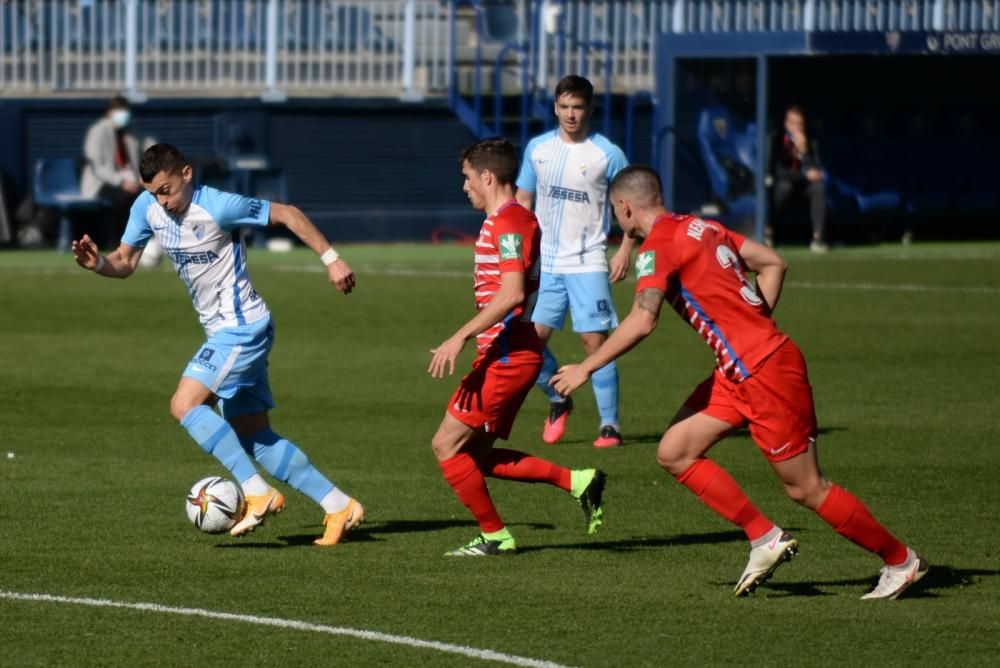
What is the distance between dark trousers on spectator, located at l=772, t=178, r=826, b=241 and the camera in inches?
1148

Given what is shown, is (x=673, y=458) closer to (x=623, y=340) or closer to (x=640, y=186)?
(x=623, y=340)

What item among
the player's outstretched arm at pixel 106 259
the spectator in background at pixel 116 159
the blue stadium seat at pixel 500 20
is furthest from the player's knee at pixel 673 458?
the blue stadium seat at pixel 500 20

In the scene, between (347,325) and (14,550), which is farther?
(347,325)

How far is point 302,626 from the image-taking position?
735 cm

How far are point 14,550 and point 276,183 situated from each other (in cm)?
2171

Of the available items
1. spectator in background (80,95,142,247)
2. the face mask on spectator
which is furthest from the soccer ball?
the face mask on spectator

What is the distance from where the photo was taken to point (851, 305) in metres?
21.1

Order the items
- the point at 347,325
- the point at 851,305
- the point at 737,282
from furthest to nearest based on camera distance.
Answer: the point at 851,305, the point at 347,325, the point at 737,282

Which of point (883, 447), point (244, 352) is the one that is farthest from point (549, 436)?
point (244, 352)

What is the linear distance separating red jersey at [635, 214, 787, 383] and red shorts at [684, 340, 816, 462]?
0.05 meters

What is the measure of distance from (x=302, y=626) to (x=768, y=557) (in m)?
1.85

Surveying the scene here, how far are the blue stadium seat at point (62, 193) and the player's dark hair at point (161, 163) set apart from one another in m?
19.3

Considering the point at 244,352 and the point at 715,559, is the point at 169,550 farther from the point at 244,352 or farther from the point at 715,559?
the point at 715,559

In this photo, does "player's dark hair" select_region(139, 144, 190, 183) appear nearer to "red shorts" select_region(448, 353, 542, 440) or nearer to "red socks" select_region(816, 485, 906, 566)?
"red shorts" select_region(448, 353, 542, 440)
